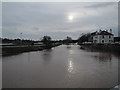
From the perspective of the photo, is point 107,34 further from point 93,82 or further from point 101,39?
point 93,82

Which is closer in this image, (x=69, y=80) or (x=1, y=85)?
(x=1, y=85)

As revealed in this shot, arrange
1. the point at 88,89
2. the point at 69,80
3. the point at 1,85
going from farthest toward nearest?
1. the point at 69,80
2. the point at 1,85
3. the point at 88,89

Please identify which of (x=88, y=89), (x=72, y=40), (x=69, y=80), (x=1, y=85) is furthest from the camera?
(x=72, y=40)

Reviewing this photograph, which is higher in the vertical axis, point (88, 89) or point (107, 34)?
point (107, 34)

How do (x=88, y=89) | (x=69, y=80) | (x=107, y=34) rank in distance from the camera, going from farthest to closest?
1. (x=107, y=34)
2. (x=69, y=80)
3. (x=88, y=89)

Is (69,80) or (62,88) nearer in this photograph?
(62,88)

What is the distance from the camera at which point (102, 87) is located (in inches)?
260

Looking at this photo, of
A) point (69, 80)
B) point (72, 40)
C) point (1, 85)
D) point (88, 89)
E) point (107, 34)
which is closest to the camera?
point (88, 89)

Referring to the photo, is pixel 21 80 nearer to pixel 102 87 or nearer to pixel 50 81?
pixel 50 81

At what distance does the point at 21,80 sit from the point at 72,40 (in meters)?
121

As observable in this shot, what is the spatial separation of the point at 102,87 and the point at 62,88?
5.99 ft

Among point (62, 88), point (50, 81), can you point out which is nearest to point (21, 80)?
point (50, 81)

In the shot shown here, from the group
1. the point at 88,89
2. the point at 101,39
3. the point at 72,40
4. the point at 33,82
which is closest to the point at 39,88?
the point at 33,82

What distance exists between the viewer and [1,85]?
7070 mm
